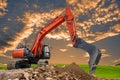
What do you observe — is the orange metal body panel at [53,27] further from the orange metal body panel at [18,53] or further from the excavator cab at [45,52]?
the orange metal body panel at [18,53]

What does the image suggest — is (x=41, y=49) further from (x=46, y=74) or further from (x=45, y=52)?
(x=46, y=74)

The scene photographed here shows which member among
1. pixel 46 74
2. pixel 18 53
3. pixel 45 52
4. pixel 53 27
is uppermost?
pixel 53 27

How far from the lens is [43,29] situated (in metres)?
32.3

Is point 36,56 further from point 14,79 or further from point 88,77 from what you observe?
point 14,79

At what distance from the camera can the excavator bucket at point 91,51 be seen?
2517cm

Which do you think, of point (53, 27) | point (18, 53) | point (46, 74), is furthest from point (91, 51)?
point (18, 53)

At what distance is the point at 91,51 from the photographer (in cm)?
2620

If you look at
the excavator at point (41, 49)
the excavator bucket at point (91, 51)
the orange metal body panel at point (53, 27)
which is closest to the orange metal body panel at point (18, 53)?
the excavator at point (41, 49)

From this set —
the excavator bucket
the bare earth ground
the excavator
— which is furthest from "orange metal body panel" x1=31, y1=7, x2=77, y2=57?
the bare earth ground

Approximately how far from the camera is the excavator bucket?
2517 cm

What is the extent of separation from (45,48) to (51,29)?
212 cm

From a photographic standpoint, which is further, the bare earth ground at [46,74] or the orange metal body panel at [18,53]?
the orange metal body panel at [18,53]

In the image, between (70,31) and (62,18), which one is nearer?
(70,31)

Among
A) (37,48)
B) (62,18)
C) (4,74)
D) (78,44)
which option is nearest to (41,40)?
(37,48)
